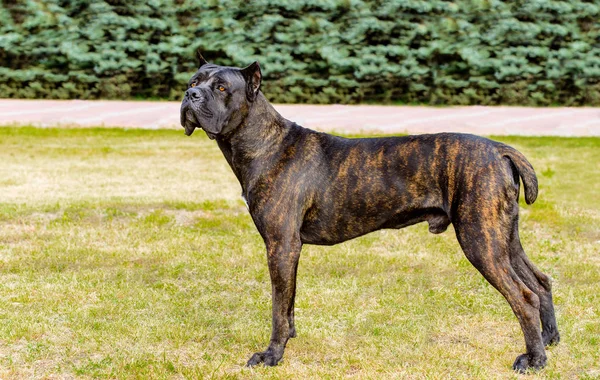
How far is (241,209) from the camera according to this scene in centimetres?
961

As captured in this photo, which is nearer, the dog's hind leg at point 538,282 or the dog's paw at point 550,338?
the dog's hind leg at point 538,282

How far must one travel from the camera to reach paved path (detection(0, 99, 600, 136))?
15430 mm

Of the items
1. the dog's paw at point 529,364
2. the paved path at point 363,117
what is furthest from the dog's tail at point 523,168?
the paved path at point 363,117

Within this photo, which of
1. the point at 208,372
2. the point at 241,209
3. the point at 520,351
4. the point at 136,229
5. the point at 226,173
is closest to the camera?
the point at 208,372

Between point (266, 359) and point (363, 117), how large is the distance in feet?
39.0

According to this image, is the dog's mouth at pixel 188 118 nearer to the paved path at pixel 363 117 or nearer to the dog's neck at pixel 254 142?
the dog's neck at pixel 254 142

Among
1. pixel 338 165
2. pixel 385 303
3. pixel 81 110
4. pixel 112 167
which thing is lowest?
pixel 81 110

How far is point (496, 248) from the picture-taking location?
4.62 metres

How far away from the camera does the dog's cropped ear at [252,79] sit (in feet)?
16.0

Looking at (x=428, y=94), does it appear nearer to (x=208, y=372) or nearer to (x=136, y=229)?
(x=136, y=229)

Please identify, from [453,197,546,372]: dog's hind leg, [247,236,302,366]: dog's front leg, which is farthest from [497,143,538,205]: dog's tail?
[247,236,302,366]: dog's front leg

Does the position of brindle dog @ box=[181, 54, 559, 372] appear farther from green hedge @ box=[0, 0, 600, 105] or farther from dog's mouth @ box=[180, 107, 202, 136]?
green hedge @ box=[0, 0, 600, 105]

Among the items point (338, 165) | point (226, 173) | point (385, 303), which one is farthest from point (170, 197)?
point (338, 165)

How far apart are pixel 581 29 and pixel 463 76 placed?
9.16 ft
